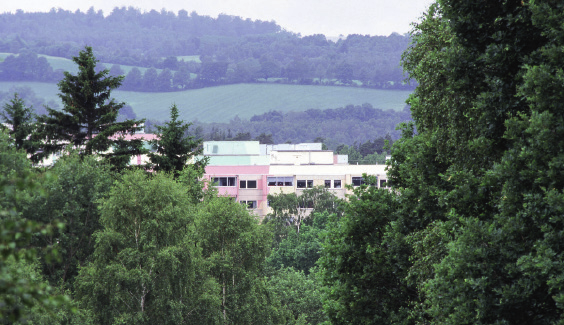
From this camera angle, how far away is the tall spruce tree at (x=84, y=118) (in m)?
44.0

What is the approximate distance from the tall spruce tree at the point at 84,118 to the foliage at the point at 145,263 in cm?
853

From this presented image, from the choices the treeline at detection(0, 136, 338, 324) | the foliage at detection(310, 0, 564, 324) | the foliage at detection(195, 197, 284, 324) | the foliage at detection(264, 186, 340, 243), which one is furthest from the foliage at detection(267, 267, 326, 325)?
the foliage at detection(264, 186, 340, 243)

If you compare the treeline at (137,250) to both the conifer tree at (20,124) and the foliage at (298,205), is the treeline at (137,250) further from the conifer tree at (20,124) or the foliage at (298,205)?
the foliage at (298,205)

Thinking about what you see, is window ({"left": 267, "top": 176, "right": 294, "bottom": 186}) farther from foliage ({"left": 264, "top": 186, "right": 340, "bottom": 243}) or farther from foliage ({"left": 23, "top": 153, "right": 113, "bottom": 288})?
foliage ({"left": 23, "top": 153, "right": 113, "bottom": 288})

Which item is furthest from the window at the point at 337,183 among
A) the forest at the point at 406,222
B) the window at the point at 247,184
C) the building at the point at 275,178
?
the forest at the point at 406,222

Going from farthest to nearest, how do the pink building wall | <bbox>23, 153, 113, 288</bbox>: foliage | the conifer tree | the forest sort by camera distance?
the pink building wall < the conifer tree < <bbox>23, 153, 113, 288</bbox>: foliage < the forest

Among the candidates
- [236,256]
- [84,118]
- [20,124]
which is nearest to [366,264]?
[236,256]

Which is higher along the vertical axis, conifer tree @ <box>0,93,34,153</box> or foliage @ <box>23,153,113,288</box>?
conifer tree @ <box>0,93,34,153</box>

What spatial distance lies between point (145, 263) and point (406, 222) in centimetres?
1641

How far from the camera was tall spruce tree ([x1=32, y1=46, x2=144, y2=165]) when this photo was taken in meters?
44.0

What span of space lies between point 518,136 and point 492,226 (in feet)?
6.16

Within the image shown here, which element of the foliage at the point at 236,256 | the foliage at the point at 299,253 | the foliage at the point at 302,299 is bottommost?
the foliage at the point at 299,253

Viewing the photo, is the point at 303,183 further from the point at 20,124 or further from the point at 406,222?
the point at 406,222

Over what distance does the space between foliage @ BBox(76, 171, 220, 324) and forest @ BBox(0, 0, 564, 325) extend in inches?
3.2
